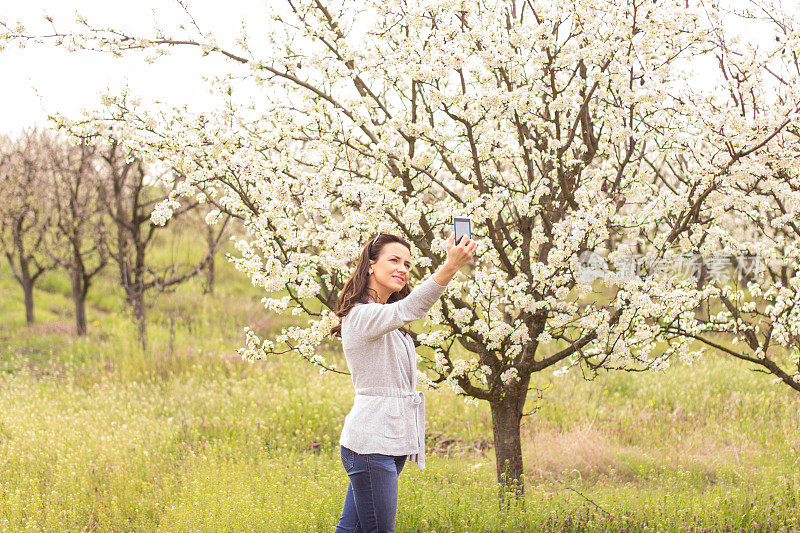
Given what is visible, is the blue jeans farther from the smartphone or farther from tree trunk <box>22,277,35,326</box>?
tree trunk <box>22,277,35,326</box>

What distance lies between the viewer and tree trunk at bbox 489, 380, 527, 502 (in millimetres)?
5121

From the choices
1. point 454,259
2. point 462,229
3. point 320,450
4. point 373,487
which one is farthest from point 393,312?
point 320,450

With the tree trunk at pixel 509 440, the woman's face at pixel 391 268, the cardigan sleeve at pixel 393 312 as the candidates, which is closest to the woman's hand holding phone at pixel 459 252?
the cardigan sleeve at pixel 393 312

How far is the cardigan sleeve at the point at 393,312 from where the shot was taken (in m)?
2.95

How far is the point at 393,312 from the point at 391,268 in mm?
392

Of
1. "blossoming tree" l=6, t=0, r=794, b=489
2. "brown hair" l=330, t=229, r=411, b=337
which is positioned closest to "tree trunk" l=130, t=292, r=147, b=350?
"blossoming tree" l=6, t=0, r=794, b=489

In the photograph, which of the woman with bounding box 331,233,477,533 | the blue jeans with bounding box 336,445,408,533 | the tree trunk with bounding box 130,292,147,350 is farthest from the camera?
the tree trunk with bounding box 130,292,147,350

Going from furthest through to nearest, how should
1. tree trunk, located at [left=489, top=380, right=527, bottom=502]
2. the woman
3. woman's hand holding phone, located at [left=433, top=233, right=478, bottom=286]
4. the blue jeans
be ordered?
tree trunk, located at [left=489, top=380, right=527, bottom=502] → the blue jeans → the woman → woman's hand holding phone, located at [left=433, top=233, right=478, bottom=286]

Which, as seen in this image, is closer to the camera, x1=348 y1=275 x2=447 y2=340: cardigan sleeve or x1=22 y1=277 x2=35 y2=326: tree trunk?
x1=348 y1=275 x2=447 y2=340: cardigan sleeve

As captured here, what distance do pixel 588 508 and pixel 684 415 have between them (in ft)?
12.6

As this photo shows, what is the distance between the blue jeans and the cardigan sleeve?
22.3 inches

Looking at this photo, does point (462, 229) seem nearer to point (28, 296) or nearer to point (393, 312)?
point (393, 312)

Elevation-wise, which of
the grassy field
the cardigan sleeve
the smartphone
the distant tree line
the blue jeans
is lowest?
the grassy field

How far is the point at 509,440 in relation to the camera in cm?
518
